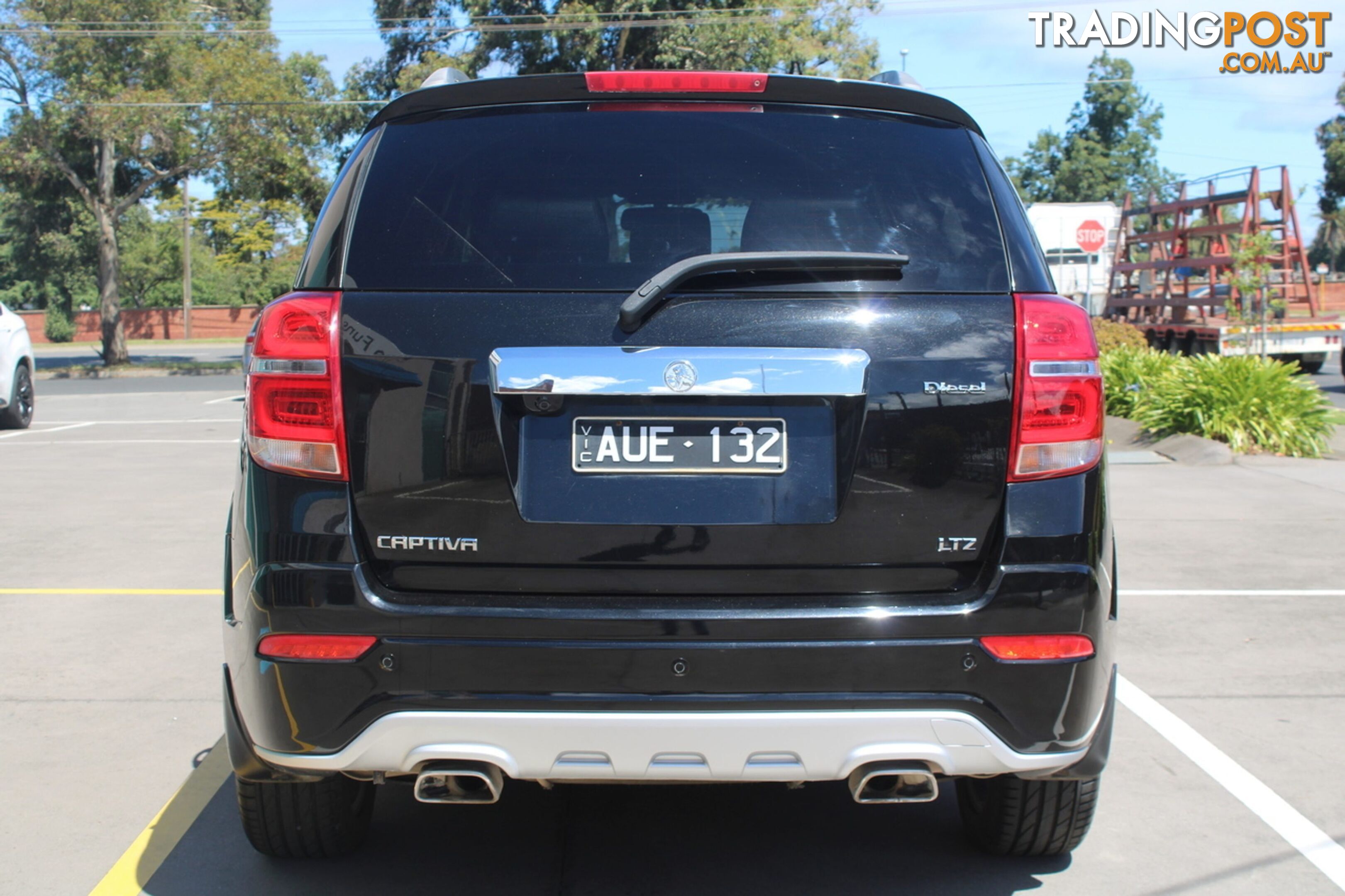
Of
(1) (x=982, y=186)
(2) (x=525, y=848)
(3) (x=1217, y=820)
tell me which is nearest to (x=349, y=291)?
(1) (x=982, y=186)

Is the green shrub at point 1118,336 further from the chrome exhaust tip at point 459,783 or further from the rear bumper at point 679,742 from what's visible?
the chrome exhaust tip at point 459,783

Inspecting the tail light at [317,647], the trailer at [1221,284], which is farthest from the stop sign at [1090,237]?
the tail light at [317,647]

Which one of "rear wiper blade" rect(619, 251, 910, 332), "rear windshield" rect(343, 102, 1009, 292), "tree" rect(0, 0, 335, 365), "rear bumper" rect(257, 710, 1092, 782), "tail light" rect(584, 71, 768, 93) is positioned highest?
"tree" rect(0, 0, 335, 365)

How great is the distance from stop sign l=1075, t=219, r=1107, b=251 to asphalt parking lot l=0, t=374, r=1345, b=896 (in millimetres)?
16713

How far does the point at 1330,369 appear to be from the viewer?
27625 mm

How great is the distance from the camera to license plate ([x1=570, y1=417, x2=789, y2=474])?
2.57m

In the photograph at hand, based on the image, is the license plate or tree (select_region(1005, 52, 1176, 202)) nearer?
the license plate

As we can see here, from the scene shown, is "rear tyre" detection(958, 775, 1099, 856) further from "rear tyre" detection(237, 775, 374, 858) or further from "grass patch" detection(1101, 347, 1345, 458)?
"grass patch" detection(1101, 347, 1345, 458)

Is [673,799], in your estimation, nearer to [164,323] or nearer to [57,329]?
[57,329]

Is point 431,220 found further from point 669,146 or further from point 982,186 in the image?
point 982,186

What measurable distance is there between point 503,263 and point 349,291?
331mm

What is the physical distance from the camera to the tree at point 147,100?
89.4 ft

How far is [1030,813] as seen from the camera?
3223 mm

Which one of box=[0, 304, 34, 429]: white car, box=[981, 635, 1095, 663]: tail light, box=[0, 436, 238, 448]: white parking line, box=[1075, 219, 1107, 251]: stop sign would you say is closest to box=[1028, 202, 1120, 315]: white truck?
box=[1075, 219, 1107, 251]: stop sign
